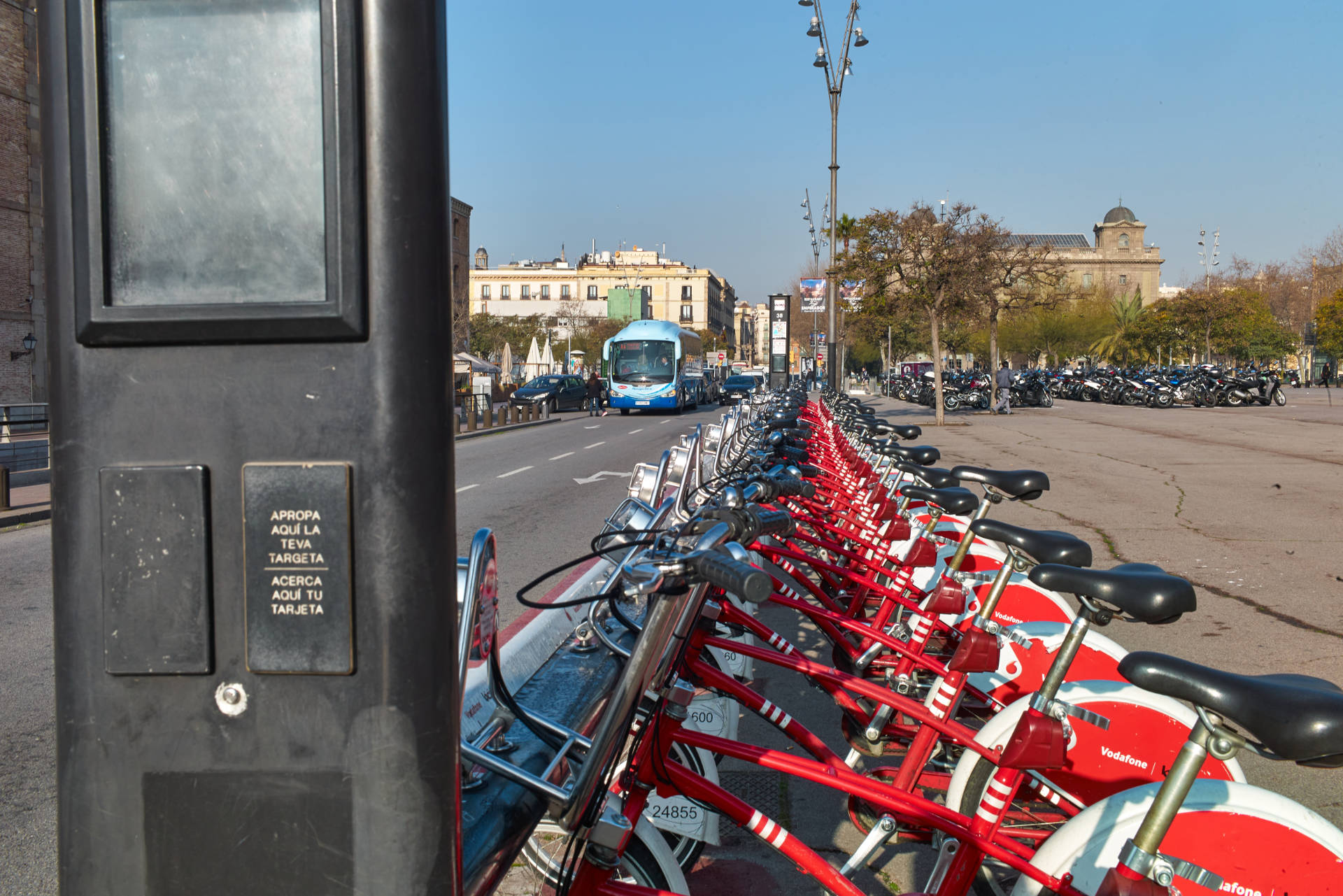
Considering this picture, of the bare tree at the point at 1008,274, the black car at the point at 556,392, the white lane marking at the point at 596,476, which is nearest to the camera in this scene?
the white lane marking at the point at 596,476

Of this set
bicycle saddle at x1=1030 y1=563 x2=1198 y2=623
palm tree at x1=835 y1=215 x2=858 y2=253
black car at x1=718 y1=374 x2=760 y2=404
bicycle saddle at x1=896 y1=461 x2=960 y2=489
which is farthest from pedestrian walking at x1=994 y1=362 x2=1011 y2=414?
bicycle saddle at x1=1030 y1=563 x2=1198 y2=623

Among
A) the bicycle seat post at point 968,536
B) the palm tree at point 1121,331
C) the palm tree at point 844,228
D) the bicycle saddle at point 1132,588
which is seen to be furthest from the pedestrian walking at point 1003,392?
the palm tree at point 1121,331

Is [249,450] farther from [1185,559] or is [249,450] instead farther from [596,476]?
[596,476]

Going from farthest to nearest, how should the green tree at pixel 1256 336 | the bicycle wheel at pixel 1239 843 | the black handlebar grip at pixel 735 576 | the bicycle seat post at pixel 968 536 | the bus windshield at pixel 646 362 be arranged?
the green tree at pixel 1256 336 < the bus windshield at pixel 646 362 < the bicycle seat post at pixel 968 536 < the bicycle wheel at pixel 1239 843 < the black handlebar grip at pixel 735 576

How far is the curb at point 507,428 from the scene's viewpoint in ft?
83.4

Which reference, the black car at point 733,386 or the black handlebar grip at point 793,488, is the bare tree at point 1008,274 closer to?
the black car at point 733,386

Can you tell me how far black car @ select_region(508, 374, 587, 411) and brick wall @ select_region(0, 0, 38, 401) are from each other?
16.0m

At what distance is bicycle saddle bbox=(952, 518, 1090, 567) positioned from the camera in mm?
2902

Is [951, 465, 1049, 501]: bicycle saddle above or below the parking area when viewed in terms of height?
above

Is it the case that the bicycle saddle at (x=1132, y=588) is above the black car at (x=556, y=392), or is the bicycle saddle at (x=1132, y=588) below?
above

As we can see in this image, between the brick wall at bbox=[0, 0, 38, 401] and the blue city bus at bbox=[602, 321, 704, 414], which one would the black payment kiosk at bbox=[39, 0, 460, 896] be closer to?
the brick wall at bbox=[0, 0, 38, 401]

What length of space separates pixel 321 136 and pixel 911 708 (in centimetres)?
227

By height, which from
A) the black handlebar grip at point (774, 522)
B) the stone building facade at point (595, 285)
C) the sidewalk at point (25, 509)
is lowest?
the sidewalk at point (25, 509)

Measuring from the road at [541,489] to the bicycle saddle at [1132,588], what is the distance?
110 inches
